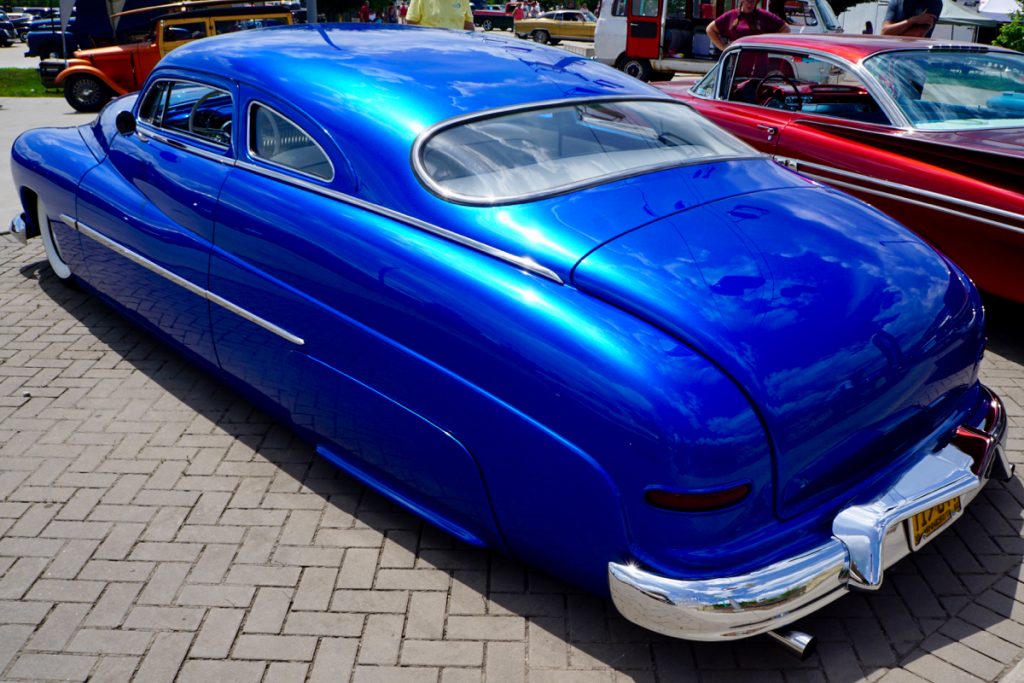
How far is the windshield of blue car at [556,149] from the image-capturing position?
2854 mm

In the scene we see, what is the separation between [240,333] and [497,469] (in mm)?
1356

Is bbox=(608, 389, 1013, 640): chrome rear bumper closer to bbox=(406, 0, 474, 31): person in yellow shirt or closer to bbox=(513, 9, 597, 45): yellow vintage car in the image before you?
bbox=(406, 0, 474, 31): person in yellow shirt

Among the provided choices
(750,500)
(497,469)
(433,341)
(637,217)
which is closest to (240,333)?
(433,341)

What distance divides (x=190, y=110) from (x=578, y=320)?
2.32m

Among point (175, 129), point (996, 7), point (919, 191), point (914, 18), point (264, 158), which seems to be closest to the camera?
point (264, 158)

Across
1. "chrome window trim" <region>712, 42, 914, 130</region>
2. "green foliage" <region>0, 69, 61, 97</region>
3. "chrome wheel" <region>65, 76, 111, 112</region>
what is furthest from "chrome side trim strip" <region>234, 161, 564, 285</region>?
"green foliage" <region>0, 69, 61, 97</region>

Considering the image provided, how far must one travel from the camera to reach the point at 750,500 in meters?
2.31

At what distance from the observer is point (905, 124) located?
4898 mm

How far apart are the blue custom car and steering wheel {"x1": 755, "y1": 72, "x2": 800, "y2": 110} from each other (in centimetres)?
247

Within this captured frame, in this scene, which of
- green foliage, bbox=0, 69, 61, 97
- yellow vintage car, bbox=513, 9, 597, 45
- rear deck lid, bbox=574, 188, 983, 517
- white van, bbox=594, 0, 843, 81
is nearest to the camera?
rear deck lid, bbox=574, 188, 983, 517

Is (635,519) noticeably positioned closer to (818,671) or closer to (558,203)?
(818,671)

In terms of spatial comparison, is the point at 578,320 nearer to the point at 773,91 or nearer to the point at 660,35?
the point at 773,91

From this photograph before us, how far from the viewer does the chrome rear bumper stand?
7.48ft

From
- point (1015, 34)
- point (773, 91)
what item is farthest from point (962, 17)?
point (773, 91)
